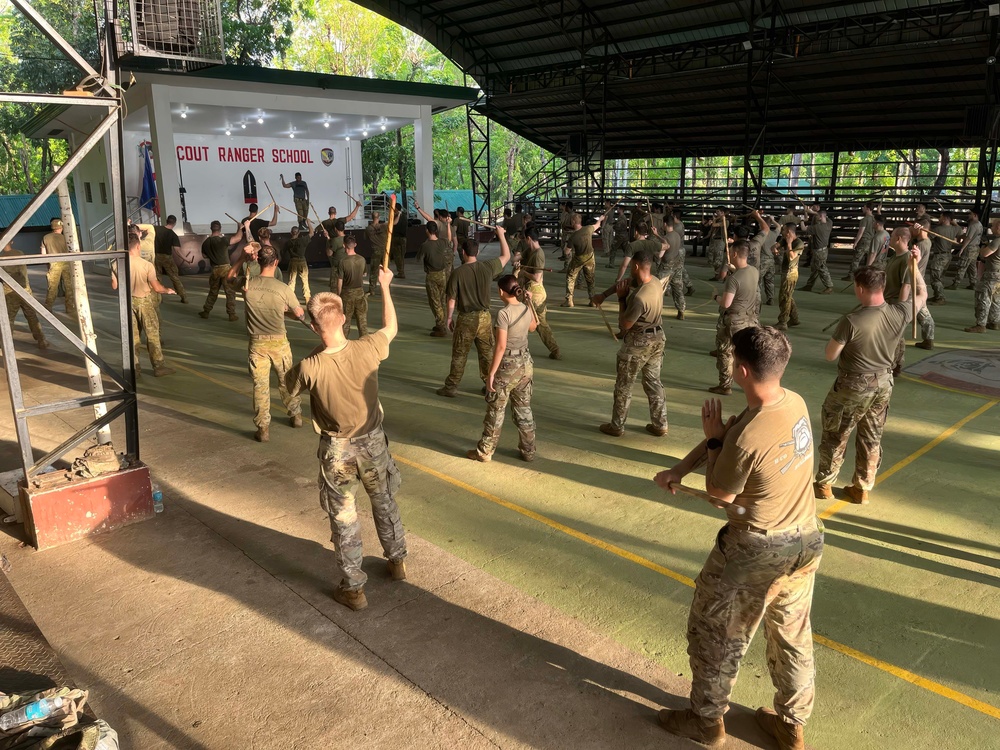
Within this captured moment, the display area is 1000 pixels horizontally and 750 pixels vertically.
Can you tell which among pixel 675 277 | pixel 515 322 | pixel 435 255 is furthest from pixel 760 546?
pixel 675 277

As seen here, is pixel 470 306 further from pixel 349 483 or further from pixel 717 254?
pixel 717 254

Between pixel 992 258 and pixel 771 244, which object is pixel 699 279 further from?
pixel 992 258

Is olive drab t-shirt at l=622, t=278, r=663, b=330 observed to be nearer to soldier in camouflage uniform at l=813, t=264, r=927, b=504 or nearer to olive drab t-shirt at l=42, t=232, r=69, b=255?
soldier in camouflage uniform at l=813, t=264, r=927, b=504

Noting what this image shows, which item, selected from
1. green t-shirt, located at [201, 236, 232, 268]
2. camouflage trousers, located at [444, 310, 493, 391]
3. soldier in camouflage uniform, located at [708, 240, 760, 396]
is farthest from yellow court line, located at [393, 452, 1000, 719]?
green t-shirt, located at [201, 236, 232, 268]

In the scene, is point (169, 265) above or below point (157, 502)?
above

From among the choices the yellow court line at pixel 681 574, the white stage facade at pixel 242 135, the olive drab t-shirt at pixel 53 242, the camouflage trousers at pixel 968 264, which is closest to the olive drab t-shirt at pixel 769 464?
the yellow court line at pixel 681 574

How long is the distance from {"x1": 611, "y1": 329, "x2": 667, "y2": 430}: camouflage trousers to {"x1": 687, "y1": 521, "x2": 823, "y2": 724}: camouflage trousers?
4.34 meters

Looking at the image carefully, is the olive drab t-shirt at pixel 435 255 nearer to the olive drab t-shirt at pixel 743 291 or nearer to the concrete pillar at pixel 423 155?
the olive drab t-shirt at pixel 743 291

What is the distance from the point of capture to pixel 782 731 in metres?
3.62

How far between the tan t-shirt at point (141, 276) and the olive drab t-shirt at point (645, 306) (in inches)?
263

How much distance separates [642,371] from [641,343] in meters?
0.34

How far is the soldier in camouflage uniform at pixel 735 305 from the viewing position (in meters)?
9.11

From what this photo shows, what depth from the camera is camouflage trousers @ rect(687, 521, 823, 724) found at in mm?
3381

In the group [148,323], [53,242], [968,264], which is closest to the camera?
[148,323]
